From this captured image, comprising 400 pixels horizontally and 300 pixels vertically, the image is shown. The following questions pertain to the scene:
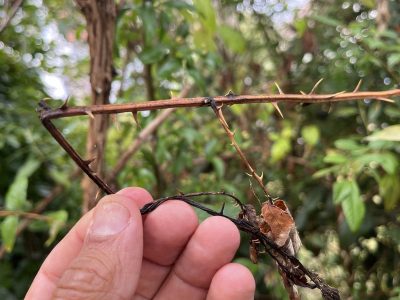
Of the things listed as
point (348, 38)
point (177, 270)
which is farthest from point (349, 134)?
point (177, 270)

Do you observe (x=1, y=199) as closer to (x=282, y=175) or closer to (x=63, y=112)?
(x=282, y=175)

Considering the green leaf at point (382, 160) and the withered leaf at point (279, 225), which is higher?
the withered leaf at point (279, 225)

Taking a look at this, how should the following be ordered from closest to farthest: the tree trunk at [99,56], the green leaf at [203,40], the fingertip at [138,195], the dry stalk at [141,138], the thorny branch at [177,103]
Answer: the thorny branch at [177,103] < the fingertip at [138,195] < the tree trunk at [99,56] < the dry stalk at [141,138] < the green leaf at [203,40]

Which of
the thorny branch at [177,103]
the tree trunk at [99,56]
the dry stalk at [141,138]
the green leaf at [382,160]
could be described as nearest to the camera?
the thorny branch at [177,103]

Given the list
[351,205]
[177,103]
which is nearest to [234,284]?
[177,103]

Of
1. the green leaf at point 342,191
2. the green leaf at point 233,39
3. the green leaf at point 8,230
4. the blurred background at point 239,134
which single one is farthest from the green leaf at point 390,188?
the green leaf at point 8,230

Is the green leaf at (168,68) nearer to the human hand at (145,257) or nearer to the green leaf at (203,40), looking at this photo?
the green leaf at (203,40)

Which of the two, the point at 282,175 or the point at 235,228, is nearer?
the point at 235,228

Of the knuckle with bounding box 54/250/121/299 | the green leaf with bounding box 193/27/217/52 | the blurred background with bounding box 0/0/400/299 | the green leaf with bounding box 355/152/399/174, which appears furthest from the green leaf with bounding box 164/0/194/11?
the knuckle with bounding box 54/250/121/299

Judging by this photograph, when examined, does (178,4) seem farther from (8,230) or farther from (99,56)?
(8,230)
